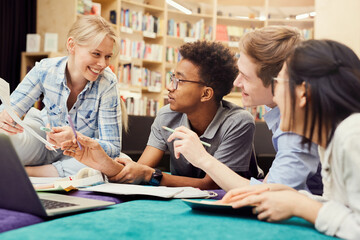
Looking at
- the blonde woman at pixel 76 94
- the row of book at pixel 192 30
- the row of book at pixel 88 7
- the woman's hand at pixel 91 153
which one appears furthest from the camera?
the row of book at pixel 192 30

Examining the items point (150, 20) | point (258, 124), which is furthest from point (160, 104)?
point (258, 124)

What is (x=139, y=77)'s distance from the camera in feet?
19.7

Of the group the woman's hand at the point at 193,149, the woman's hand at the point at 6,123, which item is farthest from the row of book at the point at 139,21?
the woman's hand at the point at 193,149

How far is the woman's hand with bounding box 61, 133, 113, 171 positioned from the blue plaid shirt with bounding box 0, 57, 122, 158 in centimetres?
50

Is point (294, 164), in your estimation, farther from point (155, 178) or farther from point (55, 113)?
point (55, 113)

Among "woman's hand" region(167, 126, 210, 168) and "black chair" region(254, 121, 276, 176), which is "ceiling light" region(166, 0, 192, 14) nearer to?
"black chair" region(254, 121, 276, 176)

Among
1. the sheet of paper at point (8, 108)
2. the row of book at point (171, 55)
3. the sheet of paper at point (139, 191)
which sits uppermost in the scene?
the row of book at point (171, 55)

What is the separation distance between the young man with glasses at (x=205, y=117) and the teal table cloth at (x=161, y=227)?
70cm

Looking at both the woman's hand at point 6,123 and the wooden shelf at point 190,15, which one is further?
the wooden shelf at point 190,15

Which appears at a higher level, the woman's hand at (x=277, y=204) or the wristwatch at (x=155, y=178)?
the woman's hand at (x=277, y=204)

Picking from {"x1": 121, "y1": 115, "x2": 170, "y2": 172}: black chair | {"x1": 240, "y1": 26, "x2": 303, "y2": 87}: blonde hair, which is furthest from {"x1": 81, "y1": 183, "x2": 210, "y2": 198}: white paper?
{"x1": 121, "y1": 115, "x2": 170, "y2": 172}: black chair

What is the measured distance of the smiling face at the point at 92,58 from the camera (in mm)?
2102

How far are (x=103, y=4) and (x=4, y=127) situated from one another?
4.05 metres

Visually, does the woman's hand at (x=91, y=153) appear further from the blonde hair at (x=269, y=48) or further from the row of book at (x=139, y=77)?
the row of book at (x=139, y=77)
